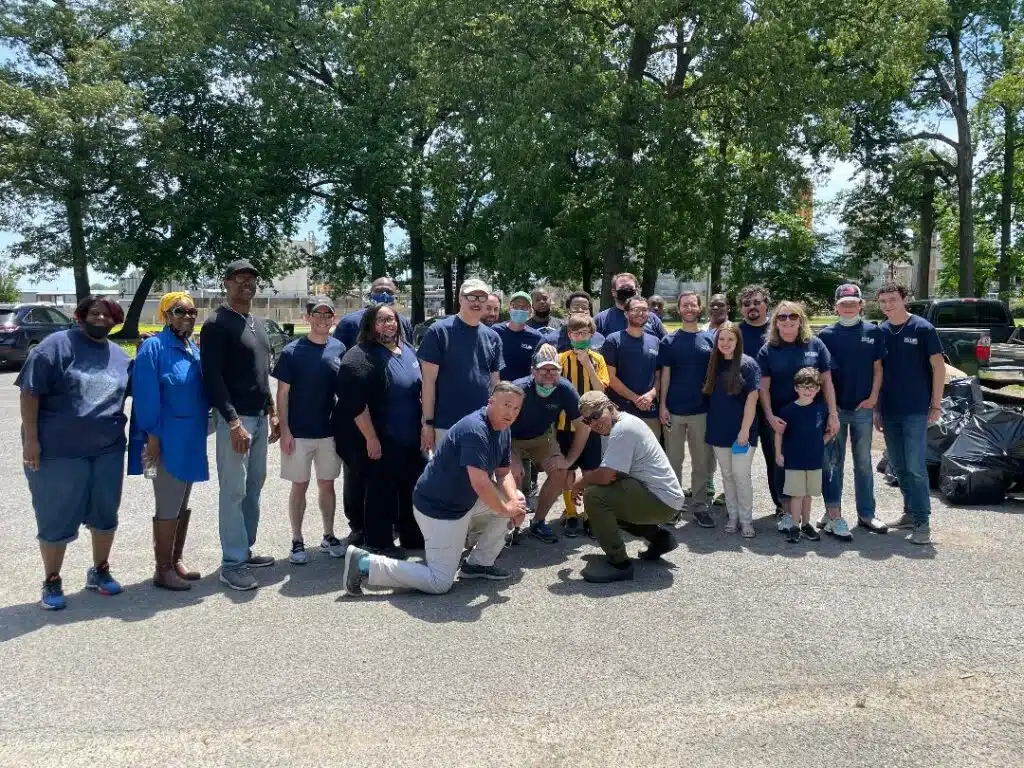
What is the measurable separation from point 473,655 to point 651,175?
60.2 feet

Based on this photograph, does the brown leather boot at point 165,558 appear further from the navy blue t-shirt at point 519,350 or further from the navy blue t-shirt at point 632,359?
the navy blue t-shirt at point 632,359

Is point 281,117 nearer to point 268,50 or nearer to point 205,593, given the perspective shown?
point 268,50

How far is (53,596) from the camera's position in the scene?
186 inches

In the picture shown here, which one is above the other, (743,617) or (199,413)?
(199,413)

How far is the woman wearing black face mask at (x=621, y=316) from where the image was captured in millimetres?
7324

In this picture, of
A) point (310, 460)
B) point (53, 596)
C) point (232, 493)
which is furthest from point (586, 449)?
point (53, 596)

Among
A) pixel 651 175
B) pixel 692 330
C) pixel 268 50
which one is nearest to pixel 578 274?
pixel 651 175

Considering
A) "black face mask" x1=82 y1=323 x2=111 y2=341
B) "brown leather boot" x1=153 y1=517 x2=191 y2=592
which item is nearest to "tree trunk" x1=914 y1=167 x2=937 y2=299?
"brown leather boot" x1=153 y1=517 x2=191 y2=592

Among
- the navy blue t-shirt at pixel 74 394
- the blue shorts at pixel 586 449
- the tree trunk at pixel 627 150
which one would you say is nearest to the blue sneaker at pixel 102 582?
the navy blue t-shirt at pixel 74 394

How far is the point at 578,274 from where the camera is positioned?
3134cm

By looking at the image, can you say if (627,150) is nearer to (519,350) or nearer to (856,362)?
(519,350)

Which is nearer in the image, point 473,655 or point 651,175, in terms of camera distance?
point 473,655

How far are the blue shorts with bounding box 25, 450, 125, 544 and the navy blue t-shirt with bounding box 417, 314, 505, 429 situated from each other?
2039mm

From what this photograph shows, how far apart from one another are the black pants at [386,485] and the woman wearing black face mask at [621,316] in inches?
94.4
